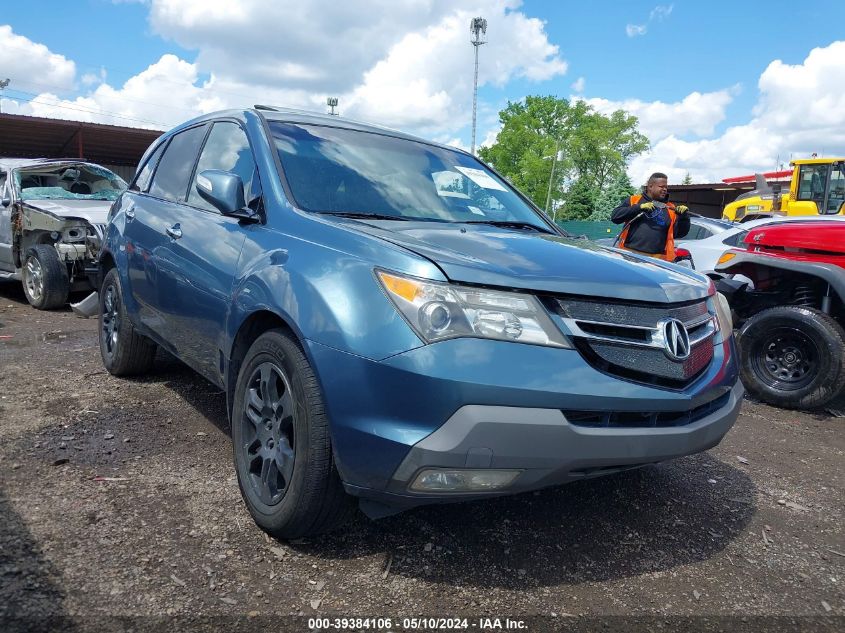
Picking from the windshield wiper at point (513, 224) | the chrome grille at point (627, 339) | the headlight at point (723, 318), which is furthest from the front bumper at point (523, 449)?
the windshield wiper at point (513, 224)

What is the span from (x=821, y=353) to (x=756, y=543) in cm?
256

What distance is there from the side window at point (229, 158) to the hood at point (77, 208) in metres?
4.13

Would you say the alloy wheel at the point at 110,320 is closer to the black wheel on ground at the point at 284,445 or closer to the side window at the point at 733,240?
the black wheel on ground at the point at 284,445

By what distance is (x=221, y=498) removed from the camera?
2.97 metres

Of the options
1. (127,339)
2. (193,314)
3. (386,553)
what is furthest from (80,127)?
(386,553)

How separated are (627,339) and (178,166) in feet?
9.88

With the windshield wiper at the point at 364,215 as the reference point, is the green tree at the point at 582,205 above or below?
above

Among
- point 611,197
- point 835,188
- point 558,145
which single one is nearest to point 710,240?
point 835,188

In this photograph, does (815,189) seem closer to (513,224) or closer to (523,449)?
(513,224)

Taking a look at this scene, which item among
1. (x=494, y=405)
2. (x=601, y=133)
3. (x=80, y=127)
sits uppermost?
(x=601, y=133)

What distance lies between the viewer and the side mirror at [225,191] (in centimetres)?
284

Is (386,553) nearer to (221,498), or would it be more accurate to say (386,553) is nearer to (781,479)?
(221,498)

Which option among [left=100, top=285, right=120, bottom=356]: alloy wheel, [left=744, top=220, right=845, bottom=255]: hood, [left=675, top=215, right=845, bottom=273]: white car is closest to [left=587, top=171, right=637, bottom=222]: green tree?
[left=675, top=215, right=845, bottom=273]: white car

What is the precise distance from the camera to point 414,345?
6.80ft
